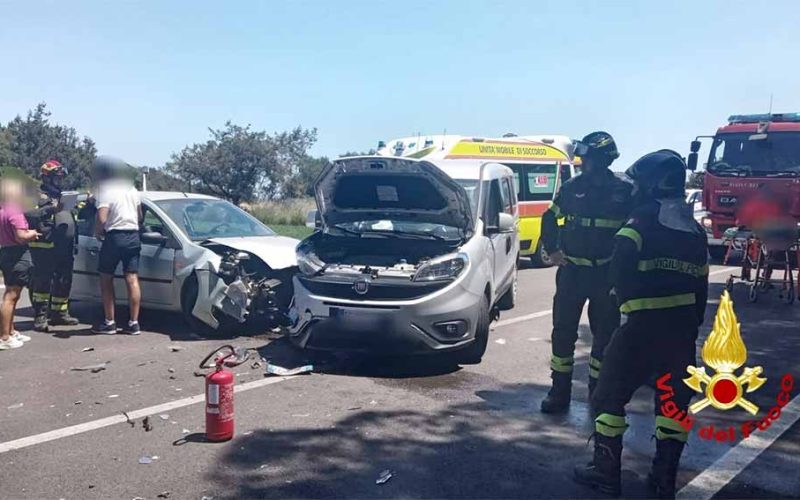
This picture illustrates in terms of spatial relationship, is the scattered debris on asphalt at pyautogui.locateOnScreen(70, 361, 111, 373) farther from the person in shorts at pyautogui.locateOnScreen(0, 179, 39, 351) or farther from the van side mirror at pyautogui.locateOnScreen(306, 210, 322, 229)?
the van side mirror at pyautogui.locateOnScreen(306, 210, 322, 229)

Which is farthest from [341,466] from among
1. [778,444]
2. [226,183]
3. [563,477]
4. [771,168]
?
[226,183]

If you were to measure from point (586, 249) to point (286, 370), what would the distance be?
9.97 ft

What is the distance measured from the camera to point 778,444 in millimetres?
4914

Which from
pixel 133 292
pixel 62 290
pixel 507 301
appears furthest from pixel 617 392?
pixel 62 290

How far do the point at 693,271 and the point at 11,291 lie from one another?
6.85 m

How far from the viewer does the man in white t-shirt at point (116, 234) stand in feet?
26.5

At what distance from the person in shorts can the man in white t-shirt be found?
0.74 m

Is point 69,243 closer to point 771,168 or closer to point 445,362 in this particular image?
point 445,362

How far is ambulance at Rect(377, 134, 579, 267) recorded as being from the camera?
14570 millimetres

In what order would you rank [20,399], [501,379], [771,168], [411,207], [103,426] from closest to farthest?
[103,426] → [20,399] → [501,379] → [411,207] → [771,168]

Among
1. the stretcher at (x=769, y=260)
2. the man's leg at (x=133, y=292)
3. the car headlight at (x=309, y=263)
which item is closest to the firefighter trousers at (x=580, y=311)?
the car headlight at (x=309, y=263)

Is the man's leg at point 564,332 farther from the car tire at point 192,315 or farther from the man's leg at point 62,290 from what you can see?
the man's leg at point 62,290

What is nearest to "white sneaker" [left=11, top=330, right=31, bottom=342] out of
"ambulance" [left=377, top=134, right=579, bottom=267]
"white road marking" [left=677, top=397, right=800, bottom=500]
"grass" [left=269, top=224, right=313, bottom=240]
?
"white road marking" [left=677, top=397, right=800, bottom=500]

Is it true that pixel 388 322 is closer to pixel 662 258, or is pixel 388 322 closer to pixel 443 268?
pixel 443 268
